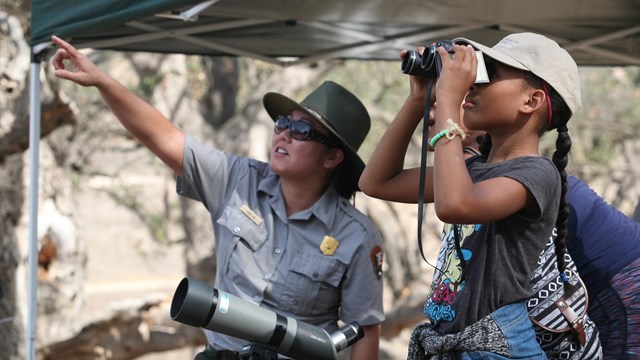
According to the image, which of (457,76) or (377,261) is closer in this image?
(457,76)

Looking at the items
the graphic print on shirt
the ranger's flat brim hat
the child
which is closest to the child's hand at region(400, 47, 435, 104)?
the child

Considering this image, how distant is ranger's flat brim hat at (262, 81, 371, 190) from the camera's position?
11.1ft

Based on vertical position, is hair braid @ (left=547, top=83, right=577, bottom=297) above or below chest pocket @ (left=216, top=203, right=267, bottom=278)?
above

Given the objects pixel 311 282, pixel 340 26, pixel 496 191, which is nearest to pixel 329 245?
pixel 311 282

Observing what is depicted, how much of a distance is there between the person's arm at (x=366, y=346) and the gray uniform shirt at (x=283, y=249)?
0.12 ft

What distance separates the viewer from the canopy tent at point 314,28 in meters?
3.67

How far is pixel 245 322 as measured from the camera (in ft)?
8.91

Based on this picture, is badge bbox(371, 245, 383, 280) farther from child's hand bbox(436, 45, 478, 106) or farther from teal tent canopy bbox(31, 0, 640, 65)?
child's hand bbox(436, 45, 478, 106)

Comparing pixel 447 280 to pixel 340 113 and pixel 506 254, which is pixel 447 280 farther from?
pixel 340 113

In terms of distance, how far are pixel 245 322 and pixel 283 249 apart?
2.03 feet

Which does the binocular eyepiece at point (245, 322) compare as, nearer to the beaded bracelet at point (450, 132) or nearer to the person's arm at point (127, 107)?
the person's arm at point (127, 107)

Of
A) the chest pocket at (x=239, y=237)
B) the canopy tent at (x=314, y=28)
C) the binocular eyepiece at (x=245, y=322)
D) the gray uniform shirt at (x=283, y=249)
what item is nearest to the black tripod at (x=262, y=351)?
the binocular eyepiece at (x=245, y=322)

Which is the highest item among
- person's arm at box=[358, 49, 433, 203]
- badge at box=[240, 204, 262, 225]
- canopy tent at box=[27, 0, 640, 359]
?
canopy tent at box=[27, 0, 640, 359]

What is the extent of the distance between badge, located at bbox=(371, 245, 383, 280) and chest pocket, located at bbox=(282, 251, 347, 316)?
0.12 m
